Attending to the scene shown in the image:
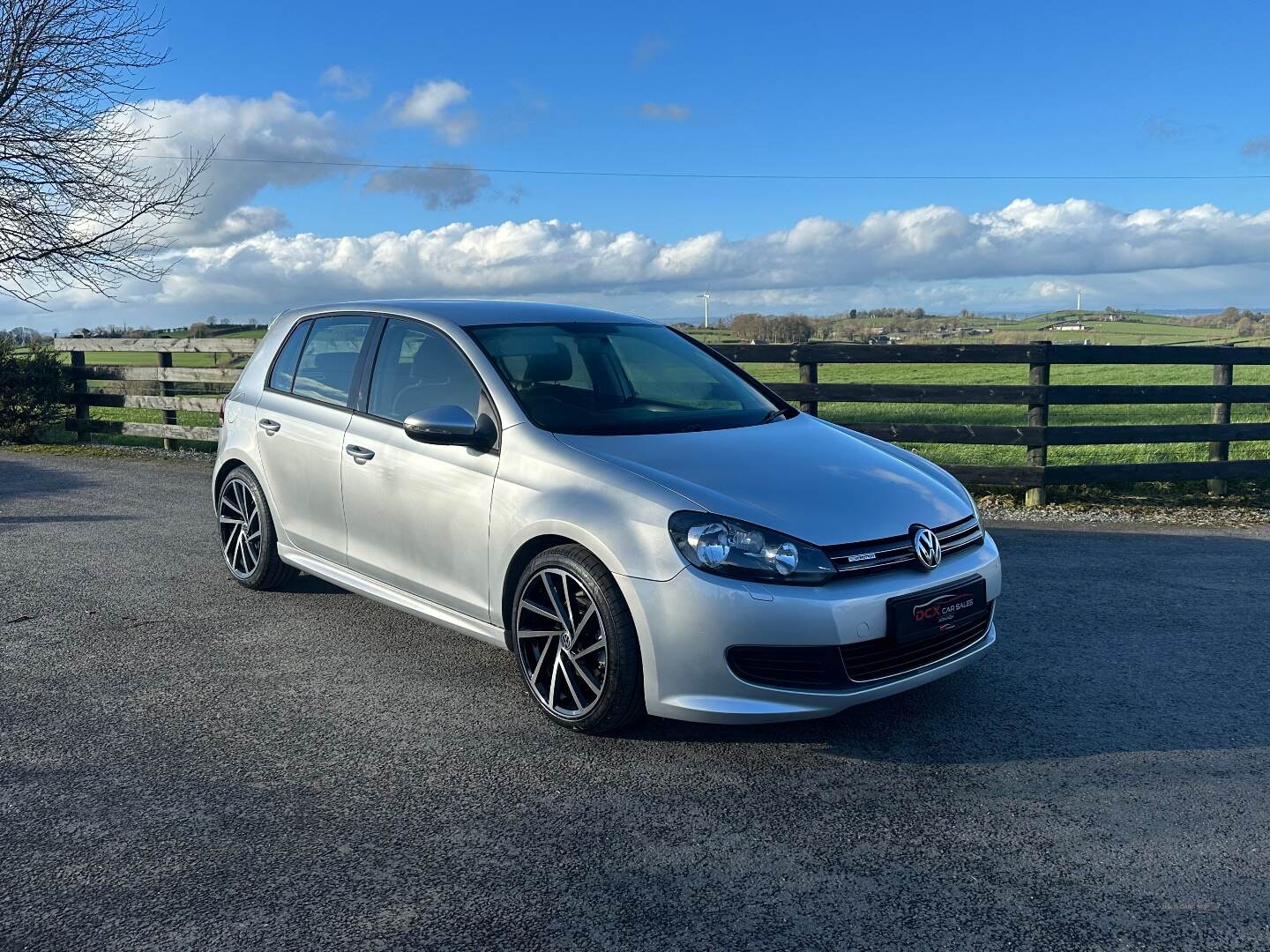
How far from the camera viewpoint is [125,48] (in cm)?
1691

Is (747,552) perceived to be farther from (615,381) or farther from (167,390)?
(167,390)

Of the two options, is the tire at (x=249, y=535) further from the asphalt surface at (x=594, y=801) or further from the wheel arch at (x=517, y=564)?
the wheel arch at (x=517, y=564)

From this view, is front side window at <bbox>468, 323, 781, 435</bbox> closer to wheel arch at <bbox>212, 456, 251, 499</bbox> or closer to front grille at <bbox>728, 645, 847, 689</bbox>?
front grille at <bbox>728, 645, 847, 689</bbox>

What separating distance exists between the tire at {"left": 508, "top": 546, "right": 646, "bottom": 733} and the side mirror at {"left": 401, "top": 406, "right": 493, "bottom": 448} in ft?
2.04

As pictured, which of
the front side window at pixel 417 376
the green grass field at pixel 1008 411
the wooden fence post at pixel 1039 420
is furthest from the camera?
the green grass field at pixel 1008 411

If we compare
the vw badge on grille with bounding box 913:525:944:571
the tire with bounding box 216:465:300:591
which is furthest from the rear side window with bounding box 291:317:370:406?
the vw badge on grille with bounding box 913:525:944:571

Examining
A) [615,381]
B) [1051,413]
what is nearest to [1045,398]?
[615,381]

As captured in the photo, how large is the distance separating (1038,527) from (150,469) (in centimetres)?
977

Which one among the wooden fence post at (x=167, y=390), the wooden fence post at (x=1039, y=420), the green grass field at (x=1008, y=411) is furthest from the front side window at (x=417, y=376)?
the wooden fence post at (x=167, y=390)

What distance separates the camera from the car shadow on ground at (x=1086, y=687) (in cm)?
416

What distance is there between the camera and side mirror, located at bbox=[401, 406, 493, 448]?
4.54 metres

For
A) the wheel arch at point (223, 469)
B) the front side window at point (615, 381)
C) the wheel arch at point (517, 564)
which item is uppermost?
the front side window at point (615, 381)

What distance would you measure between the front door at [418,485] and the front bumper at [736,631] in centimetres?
96

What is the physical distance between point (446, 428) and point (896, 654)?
2036mm
